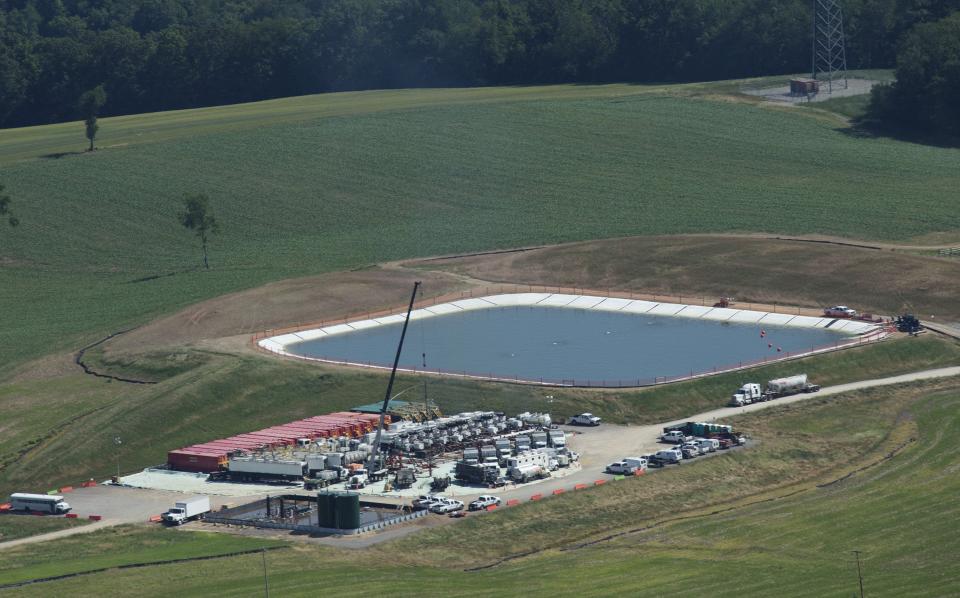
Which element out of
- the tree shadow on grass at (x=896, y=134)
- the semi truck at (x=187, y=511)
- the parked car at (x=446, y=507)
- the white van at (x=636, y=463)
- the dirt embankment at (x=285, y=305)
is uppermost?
the tree shadow on grass at (x=896, y=134)

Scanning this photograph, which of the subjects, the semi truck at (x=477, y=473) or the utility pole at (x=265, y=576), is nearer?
the utility pole at (x=265, y=576)

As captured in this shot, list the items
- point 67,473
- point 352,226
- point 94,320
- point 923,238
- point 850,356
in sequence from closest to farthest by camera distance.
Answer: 1. point 67,473
2. point 850,356
3. point 94,320
4. point 923,238
5. point 352,226

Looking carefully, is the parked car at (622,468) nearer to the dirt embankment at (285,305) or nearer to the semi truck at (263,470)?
the semi truck at (263,470)

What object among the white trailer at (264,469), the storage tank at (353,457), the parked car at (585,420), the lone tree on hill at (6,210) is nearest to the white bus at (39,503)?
the white trailer at (264,469)

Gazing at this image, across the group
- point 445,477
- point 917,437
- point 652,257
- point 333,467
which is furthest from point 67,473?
point 652,257

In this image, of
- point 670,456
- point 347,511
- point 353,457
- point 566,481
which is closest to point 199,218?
point 353,457

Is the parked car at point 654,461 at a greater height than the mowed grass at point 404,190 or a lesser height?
lesser

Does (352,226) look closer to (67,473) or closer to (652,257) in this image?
(652,257)
